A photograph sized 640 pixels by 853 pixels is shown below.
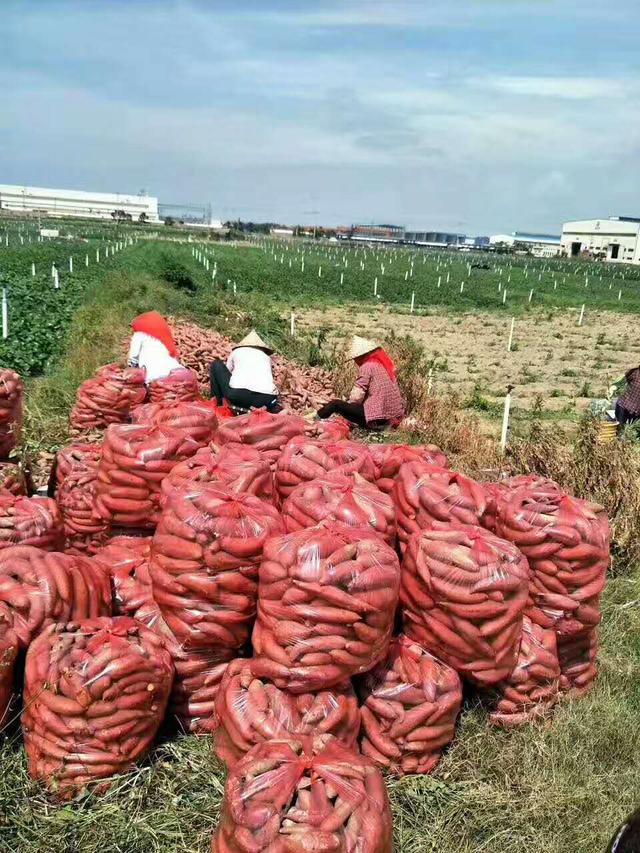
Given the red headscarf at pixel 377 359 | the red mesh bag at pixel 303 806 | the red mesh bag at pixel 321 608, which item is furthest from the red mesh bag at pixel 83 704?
the red headscarf at pixel 377 359

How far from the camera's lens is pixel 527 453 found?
6809 mm

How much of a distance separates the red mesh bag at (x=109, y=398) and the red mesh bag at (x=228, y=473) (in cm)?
258

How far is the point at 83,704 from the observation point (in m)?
2.92

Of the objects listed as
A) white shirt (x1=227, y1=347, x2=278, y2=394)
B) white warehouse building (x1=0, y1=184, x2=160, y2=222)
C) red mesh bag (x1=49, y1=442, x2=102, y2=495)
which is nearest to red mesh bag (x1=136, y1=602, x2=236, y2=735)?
red mesh bag (x1=49, y1=442, x2=102, y2=495)

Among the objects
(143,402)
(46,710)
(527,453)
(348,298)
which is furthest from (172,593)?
(348,298)

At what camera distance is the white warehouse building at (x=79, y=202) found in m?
120

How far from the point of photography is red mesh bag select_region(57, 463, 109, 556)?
4367 mm

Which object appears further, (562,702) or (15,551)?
(562,702)

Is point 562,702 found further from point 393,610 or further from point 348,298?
point 348,298

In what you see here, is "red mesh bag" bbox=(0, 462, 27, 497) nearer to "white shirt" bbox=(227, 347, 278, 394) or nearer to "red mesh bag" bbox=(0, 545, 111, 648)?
"red mesh bag" bbox=(0, 545, 111, 648)

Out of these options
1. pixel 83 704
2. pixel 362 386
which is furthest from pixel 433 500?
pixel 362 386

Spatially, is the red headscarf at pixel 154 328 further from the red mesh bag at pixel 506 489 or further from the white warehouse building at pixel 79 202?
the white warehouse building at pixel 79 202

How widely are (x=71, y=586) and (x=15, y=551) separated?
31 centimetres

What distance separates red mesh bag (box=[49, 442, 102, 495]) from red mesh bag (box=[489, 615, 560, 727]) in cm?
272
